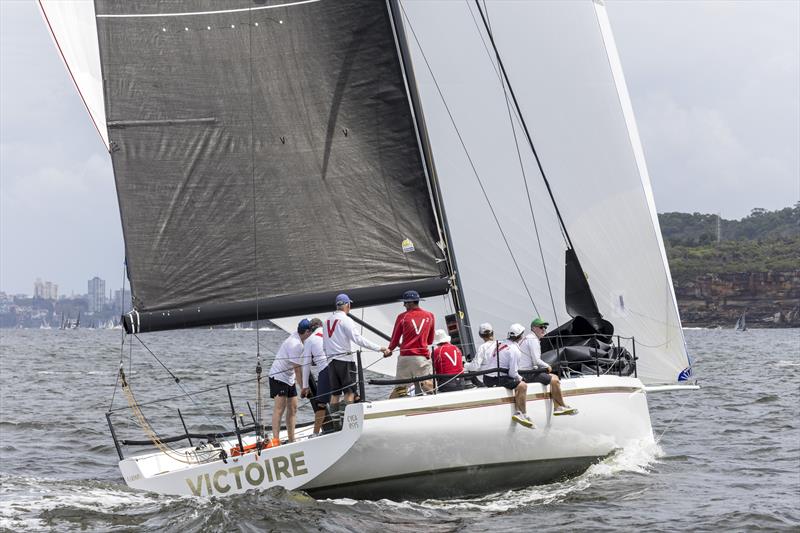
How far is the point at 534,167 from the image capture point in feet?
44.5

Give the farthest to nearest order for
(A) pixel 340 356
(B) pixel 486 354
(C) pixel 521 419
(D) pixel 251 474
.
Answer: (B) pixel 486 354 < (A) pixel 340 356 < (C) pixel 521 419 < (D) pixel 251 474

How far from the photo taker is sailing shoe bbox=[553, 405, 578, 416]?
10688mm

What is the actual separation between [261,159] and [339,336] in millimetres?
2245

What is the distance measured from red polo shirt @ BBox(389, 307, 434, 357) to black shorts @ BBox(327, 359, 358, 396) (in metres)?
0.46

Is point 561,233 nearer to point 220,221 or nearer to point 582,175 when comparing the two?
point 582,175

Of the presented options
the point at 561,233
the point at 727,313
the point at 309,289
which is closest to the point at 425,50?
the point at 561,233

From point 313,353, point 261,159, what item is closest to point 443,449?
point 313,353

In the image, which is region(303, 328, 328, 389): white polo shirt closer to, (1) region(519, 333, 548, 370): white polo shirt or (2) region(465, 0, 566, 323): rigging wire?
(1) region(519, 333, 548, 370): white polo shirt

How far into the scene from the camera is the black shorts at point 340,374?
1052cm

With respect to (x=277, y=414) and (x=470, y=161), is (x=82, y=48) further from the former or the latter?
(x=470, y=161)

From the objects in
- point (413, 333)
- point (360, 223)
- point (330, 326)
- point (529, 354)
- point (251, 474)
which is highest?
point (360, 223)

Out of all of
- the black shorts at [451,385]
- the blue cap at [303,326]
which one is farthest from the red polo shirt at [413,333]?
the blue cap at [303,326]

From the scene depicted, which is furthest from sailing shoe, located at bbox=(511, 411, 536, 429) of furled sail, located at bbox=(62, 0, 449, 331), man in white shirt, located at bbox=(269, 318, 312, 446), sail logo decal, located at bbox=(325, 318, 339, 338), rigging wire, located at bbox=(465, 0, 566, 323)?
rigging wire, located at bbox=(465, 0, 566, 323)

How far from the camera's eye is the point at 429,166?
12.0m
